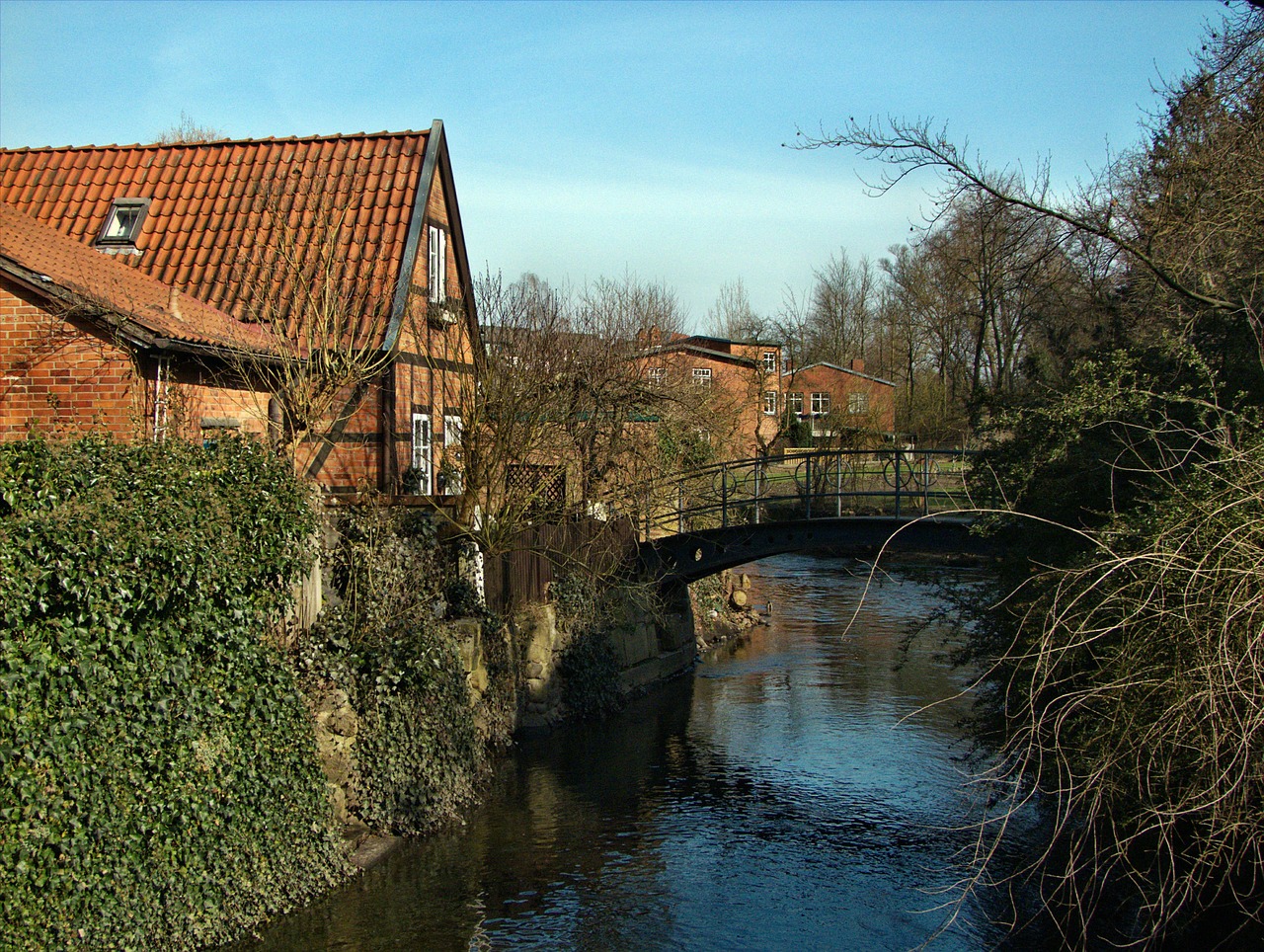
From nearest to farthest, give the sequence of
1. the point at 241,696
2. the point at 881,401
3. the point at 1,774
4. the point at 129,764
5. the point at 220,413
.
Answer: the point at 1,774 < the point at 129,764 < the point at 241,696 < the point at 220,413 < the point at 881,401

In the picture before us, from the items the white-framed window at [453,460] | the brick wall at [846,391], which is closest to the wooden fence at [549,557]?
the white-framed window at [453,460]

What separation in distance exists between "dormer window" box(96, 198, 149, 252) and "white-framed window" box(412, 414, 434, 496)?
496cm

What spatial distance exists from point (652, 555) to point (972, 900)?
32.1 feet

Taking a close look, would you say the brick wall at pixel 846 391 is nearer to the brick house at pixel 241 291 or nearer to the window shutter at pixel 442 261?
the window shutter at pixel 442 261

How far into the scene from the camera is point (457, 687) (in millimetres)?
11641

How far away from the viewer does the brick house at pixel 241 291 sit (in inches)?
457

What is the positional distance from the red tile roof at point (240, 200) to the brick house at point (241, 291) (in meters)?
0.03

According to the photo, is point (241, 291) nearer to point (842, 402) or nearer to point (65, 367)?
point (65, 367)

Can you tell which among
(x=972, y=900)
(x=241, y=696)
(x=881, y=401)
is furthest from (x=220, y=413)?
(x=881, y=401)

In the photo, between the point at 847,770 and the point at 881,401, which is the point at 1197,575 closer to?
the point at 847,770

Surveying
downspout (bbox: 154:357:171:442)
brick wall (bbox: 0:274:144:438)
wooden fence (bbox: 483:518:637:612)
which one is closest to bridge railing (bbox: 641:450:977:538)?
wooden fence (bbox: 483:518:637:612)

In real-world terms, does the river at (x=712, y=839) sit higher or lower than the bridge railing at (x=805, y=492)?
lower

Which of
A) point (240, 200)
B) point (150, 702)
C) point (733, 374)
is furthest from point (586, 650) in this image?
point (733, 374)

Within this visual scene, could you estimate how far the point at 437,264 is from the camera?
1719cm
